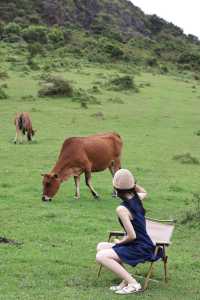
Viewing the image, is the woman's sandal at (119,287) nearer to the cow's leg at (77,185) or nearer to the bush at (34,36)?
the cow's leg at (77,185)

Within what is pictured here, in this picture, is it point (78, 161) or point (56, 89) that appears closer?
point (78, 161)

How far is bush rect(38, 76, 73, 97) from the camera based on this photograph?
3844 centimetres

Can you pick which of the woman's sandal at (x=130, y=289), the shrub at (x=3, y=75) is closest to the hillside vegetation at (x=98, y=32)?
the shrub at (x=3, y=75)

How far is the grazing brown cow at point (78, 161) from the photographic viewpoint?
15.6 m

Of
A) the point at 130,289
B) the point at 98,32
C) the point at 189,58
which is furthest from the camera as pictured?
the point at 98,32

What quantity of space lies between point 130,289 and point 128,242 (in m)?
0.64

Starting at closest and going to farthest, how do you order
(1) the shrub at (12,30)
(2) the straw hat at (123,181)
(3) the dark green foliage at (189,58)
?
(2) the straw hat at (123,181) < (1) the shrub at (12,30) < (3) the dark green foliage at (189,58)

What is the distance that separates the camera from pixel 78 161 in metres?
16.0

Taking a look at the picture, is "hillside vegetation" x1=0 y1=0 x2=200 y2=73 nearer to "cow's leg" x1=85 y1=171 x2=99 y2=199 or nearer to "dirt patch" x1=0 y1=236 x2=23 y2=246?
"cow's leg" x1=85 y1=171 x2=99 y2=199

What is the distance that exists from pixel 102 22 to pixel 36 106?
8960 cm

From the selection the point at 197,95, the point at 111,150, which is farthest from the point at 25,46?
the point at 111,150

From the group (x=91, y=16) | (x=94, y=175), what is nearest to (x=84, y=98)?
(x=94, y=175)

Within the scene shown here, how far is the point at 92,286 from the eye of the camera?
8984mm

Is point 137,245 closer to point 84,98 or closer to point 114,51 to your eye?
point 84,98
